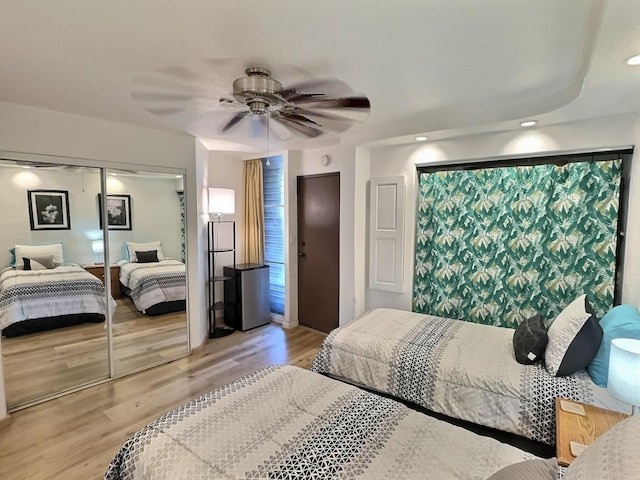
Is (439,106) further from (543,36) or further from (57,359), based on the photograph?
(57,359)

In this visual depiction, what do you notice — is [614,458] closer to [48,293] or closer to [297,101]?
[297,101]

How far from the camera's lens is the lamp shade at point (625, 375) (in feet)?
4.58

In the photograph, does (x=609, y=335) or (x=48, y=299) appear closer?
(x=609, y=335)

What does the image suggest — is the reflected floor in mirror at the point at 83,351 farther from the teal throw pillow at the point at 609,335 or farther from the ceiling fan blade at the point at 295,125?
the teal throw pillow at the point at 609,335

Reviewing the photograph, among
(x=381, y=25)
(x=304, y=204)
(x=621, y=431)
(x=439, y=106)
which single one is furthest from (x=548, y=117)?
(x=304, y=204)

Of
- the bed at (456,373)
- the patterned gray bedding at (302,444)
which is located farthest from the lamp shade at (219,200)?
the patterned gray bedding at (302,444)

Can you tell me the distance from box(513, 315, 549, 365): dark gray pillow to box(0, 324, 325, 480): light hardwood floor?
2035 mm

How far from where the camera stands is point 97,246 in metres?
3.05

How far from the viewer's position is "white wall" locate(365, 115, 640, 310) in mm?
2492

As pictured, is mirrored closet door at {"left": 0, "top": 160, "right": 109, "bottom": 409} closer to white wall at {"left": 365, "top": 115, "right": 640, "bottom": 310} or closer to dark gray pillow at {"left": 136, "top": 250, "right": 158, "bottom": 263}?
dark gray pillow at {"left": 136, "top": 250, "right": 158, "bottom": 263}

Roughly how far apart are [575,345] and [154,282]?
3583 mm

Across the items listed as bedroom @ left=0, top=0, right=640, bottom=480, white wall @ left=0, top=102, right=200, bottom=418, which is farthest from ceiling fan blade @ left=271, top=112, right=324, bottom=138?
white wall @ left=0, top=102, right=200, bottom=418

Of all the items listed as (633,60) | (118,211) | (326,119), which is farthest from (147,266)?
(633,60)

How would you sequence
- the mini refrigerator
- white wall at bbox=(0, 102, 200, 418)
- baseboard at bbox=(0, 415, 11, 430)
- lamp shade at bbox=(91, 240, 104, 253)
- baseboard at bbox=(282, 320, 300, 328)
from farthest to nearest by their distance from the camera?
1. baseboard at bbox=(282, 320, 300, 328)
2. the mini refrigerator
3. lamp shade at bbox=(91, 240, 104, 253)
4. white wall at bbox=(0, 102, 200, 418)
5. baseboard at bbox=(0, 415, 11, 430)
